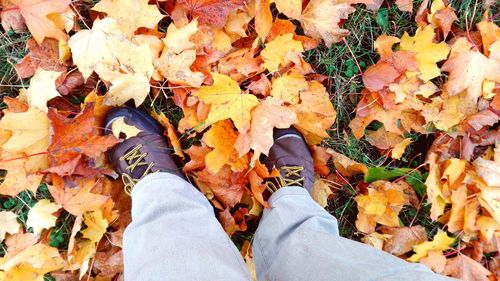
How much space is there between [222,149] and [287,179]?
23 centimetres

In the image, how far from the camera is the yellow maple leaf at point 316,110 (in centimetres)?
137

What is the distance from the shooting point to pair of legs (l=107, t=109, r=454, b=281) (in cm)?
96

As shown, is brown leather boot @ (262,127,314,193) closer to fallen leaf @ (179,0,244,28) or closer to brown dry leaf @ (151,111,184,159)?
brown dry leaf @ (151,111,184,159)

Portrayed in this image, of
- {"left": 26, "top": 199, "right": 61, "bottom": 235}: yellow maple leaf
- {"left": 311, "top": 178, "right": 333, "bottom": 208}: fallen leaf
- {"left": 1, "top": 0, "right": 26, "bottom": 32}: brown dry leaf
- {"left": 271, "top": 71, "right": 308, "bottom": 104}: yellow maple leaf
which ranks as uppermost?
{"left": 1, "top": 0, "right": 26, "bottom": 32}: brown dry leaf

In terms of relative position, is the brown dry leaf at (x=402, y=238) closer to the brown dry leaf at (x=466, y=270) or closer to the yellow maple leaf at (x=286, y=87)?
the brown dry leaf at (x=466, y=270)

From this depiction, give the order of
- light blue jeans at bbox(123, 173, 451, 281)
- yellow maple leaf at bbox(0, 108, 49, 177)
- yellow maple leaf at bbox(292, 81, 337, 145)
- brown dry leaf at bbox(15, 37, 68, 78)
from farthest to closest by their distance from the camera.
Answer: yellow maple leaf at bbox(292, 81, 337, 145)
brown dry leaf at bbox(15, 37, 68, 78)
yellow maple leaf at bbox(0, 108, 49, 177)
light blue jeans at bbox(123, 173, 451, 281)

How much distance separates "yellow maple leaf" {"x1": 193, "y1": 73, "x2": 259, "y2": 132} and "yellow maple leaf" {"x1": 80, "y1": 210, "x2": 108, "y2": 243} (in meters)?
0.43

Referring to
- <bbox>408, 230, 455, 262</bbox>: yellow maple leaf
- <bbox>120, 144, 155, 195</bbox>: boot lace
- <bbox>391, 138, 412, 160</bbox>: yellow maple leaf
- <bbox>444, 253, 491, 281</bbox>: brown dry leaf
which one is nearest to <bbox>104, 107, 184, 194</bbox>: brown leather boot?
<bbox>120, 144, 155, 195</bbox>: boot lace

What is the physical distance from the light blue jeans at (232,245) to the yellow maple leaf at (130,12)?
0.43 metres

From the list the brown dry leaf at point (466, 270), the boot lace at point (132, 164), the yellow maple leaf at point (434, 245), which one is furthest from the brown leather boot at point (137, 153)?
the brown dry leaf at point (466, 270)

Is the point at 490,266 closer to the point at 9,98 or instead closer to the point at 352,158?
the point at 352,158

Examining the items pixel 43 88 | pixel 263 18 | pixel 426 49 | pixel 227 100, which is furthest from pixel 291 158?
pixel 43 88

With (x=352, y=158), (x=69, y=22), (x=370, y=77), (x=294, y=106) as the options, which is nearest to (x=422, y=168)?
(x=352, y=158)

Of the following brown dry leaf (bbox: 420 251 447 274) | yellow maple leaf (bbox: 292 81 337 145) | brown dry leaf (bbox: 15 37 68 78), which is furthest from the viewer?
brown dry leaf (bbox: 420 251 447 274)
